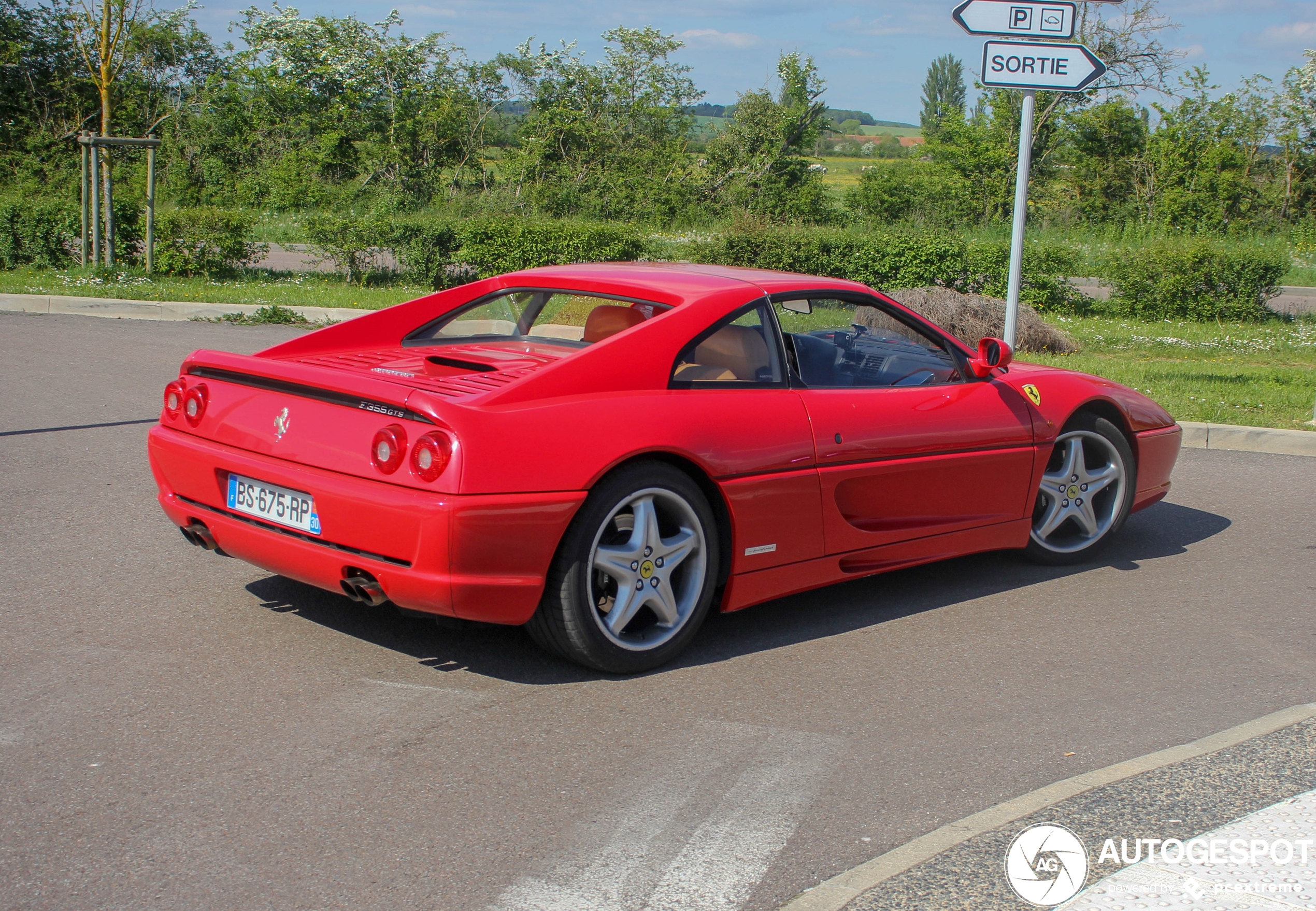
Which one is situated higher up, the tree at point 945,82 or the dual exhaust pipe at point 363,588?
the tree at point 945,82

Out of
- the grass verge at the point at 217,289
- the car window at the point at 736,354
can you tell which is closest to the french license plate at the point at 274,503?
the car window at the point at 736,354

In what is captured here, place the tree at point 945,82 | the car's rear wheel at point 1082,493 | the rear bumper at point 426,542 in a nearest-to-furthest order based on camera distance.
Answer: the rear bumper at point 426,542
the car's rear wheel at point 1082,493
the tree at point 945,82

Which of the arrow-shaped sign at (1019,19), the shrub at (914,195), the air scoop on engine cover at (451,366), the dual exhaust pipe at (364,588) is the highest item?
the shrub at (914,195)

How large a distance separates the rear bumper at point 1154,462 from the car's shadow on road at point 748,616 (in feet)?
0.91

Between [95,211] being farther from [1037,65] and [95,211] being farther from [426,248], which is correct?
[1037,65]

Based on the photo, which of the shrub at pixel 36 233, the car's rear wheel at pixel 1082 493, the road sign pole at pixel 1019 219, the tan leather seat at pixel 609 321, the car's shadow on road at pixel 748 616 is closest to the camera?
the car's shadow on road at pixel 748 616

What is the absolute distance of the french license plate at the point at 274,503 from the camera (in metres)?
3.85

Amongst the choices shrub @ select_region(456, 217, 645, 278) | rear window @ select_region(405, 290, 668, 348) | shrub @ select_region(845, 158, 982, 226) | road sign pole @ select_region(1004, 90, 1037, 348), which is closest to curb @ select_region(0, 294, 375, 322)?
shrub @ select_region(456, 217, 645, 278)

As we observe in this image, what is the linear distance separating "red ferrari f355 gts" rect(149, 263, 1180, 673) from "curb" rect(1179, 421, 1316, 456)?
393 centimetres

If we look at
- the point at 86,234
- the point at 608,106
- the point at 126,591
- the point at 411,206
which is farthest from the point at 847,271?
the point at 608,106

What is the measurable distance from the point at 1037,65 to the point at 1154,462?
3.45 metres

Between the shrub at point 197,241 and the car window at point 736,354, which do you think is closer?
the car window at point 736,354

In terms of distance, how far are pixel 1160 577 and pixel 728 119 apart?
34529 millimetres

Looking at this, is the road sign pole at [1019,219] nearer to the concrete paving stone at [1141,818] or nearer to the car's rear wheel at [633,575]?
the car's rear wheel at [633,575]
